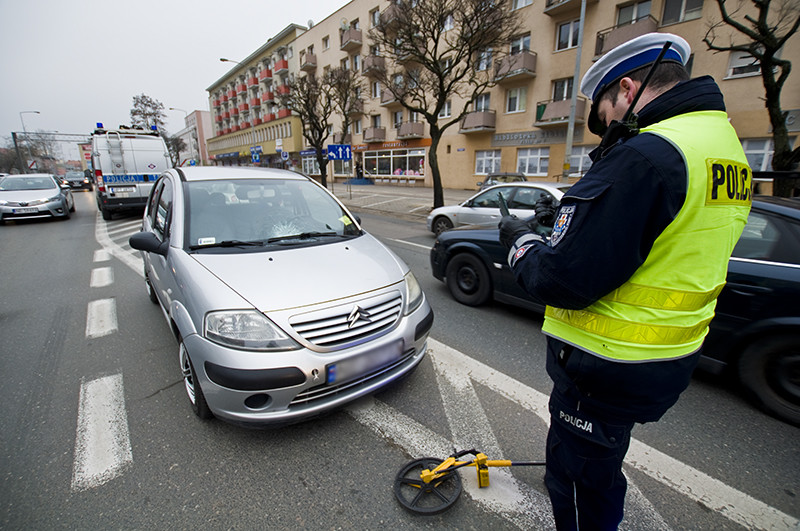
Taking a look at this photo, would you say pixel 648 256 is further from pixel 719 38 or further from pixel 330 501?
pixel 719 38

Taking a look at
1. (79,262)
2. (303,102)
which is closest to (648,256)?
(79,262)

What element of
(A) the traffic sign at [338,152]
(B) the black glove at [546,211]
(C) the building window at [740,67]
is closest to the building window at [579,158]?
(C) the building window at [740,67]

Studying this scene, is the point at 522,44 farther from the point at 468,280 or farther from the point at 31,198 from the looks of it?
the point at 31,198

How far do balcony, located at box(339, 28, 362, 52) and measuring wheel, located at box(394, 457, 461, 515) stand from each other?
125 ft

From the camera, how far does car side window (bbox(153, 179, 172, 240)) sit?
10.7 feet

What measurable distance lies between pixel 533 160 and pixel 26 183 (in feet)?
78.7

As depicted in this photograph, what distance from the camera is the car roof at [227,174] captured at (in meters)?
3.50

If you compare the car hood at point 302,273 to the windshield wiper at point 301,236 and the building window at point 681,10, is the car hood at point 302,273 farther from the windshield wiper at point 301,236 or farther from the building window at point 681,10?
the building window at point 681,10

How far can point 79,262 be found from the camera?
6.88m

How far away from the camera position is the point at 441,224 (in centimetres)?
919

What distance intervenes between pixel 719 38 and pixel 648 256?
22.7m

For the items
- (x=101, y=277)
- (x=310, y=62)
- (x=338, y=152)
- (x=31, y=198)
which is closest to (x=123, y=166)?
(x=31, y=198)

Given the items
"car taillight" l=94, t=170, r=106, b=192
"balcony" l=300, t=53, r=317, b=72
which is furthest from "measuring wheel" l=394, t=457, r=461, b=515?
"balcony" l=300, t=53, r=317, b=72

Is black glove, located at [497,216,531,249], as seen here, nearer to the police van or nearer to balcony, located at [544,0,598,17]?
the police van
